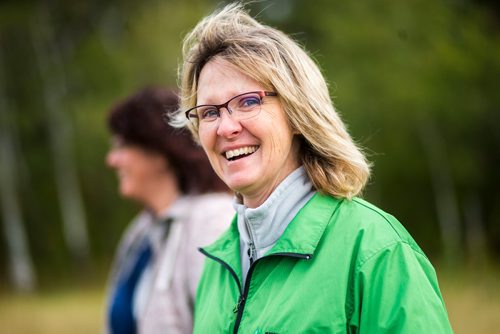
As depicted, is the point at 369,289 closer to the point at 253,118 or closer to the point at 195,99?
the point at 253,118

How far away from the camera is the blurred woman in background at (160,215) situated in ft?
10.6

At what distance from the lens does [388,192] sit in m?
22.5

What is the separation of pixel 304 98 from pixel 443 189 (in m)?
19.6

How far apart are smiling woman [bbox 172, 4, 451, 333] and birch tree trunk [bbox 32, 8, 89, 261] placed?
16700 millimetres

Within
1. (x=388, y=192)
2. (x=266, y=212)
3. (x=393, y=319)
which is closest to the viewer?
(x=393, y=319)

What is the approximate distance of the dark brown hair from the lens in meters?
3.66

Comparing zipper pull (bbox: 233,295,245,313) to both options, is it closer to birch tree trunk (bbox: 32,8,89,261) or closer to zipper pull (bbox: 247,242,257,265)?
zipper pull (bbox: 247,242,257,265)

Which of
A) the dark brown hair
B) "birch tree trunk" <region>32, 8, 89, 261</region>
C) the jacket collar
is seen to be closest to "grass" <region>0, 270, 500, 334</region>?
"birch tree trunk" <region>32, 8, 89, 261</region>

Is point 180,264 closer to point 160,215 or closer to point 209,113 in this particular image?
point 160,215

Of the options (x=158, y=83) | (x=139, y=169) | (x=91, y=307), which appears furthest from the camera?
(x=158, y=83)

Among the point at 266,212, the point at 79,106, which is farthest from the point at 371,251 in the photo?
the point at 79,106

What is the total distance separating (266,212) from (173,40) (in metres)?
17.5

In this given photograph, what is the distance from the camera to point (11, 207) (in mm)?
18484

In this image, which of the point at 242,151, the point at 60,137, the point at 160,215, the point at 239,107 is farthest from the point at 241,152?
the point at 60,137
